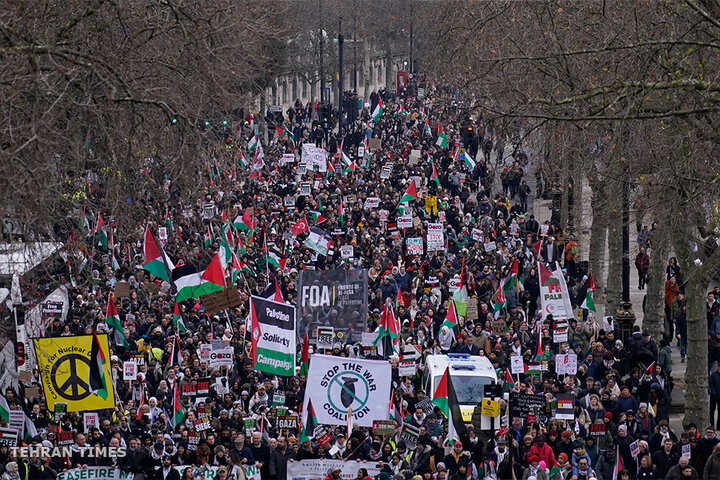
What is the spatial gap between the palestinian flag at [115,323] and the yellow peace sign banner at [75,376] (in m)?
4.64

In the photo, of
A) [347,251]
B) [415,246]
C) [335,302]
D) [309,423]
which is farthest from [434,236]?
[309,423]

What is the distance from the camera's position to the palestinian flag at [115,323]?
78.3ft

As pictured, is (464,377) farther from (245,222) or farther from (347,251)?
(245,222)

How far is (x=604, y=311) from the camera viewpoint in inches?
1280

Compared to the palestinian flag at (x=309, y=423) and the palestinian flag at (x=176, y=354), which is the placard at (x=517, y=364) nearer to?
the palestinian flag at (x=309, y=423)

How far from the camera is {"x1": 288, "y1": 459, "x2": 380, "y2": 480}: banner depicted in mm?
17812

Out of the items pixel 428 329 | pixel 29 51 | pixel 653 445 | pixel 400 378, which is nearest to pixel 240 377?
pixel 400 378

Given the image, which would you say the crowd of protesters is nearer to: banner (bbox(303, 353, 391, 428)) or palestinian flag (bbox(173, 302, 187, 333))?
palestinian flag (bbox(173, 302, 187, 333))

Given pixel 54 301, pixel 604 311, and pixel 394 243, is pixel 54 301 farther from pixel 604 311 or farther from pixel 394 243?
pixel 604 311

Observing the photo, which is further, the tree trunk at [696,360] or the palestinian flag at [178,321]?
the palestinian flag at [178,321]

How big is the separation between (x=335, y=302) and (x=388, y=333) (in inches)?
Result: 44.2

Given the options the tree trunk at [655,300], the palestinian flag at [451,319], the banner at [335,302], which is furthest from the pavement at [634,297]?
the banner at [335,302]

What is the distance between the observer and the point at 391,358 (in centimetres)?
2259

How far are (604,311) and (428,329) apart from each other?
27.8ft
